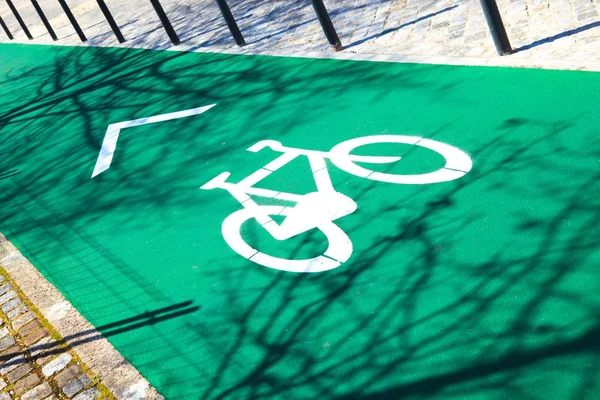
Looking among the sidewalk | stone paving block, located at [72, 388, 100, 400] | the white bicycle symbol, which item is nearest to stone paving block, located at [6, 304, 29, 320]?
stone paving block, located at [72, 388, 100, 400]

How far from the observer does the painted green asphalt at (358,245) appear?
4.45 metres

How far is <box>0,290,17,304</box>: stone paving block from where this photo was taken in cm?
700

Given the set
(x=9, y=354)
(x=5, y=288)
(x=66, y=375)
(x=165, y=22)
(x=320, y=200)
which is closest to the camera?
(x=66, y=375)

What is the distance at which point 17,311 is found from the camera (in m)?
6.70

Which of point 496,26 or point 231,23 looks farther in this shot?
point 231,23

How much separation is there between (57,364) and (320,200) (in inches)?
105

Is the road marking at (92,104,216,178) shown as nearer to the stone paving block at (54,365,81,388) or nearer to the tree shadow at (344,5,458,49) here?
the tree shadow at (344,5,458,49)

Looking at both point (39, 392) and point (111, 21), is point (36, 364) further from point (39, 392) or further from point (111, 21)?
point (111, 21)

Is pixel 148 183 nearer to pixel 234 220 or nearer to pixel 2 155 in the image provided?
pixel 234 220

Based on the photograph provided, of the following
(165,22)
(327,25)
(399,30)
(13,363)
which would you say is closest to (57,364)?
(13,363)

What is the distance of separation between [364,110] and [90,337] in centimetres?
390

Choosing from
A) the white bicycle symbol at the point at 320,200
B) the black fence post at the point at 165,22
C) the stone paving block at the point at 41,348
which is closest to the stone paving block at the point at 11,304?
the stone paving block at the point at 41,348

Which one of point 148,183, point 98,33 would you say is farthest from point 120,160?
point 98,33

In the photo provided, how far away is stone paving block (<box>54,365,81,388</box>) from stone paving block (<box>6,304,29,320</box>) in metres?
1.35
